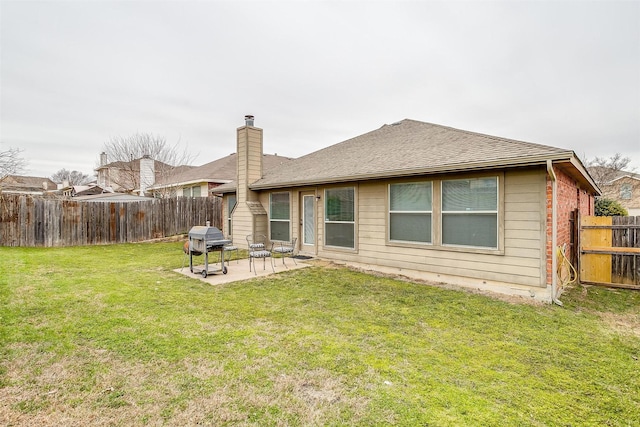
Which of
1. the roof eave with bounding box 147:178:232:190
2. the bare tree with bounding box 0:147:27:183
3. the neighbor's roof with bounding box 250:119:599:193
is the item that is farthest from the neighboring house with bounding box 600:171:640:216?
the bare tree with bounding box 0:147:27:183

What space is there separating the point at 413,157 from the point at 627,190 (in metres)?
29.6

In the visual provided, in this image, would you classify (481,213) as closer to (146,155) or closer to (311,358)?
(311,358)

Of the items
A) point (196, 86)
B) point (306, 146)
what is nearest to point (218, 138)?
point (306, 146)

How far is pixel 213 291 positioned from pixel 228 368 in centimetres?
298

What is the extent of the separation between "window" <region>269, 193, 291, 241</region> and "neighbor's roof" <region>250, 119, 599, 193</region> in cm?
56

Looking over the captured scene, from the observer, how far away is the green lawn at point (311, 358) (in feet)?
7.44

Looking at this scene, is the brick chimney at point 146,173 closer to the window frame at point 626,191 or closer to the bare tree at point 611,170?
the bare tree at point 611,170

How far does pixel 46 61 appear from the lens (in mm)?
10133

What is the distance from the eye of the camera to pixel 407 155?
7.48 meters

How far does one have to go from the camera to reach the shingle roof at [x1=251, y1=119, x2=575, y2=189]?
5.51 meters

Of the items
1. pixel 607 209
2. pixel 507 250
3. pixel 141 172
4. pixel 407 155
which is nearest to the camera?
pixel 507 250

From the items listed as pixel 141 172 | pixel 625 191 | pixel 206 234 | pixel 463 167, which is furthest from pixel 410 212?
pixel 625 191

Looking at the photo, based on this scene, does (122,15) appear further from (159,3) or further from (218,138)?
(218,138)

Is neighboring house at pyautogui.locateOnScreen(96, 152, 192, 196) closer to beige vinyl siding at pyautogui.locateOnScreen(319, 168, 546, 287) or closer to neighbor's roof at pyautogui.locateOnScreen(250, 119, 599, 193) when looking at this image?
neighbor's roof at pyautogui.locateOnScreen(250, 119, 599, 193)
